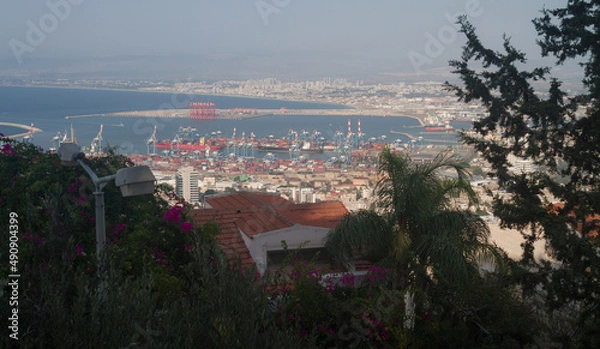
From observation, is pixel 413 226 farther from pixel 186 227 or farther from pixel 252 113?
pixel 252 113

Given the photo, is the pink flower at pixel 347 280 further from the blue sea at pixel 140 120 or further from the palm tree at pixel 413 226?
the blue sea at pixel 140 120

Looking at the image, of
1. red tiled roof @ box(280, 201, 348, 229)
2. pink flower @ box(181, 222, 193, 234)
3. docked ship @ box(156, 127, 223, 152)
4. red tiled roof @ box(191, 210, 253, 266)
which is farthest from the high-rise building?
docked ship @ box(156, 127, 223, 152)

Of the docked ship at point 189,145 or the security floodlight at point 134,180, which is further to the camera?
the docked ship at point 189,145

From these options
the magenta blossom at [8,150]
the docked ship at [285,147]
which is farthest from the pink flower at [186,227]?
the docked ship at [285,147]

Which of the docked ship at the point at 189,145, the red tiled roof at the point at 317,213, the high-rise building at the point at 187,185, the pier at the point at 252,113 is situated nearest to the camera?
the red tiled roof at the point at 317,213

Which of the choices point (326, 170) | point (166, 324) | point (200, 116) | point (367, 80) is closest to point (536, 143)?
point (166, 324)

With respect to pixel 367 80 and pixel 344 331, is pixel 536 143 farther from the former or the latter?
pixel 367 80

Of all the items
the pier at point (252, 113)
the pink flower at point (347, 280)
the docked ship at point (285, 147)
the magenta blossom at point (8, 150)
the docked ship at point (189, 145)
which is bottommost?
the docked ship at point (285, 147)
